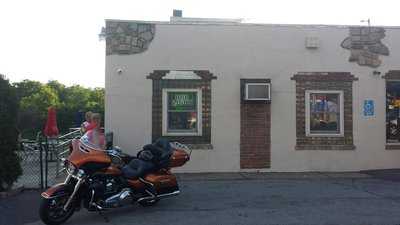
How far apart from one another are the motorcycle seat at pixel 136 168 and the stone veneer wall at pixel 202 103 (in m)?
5.44

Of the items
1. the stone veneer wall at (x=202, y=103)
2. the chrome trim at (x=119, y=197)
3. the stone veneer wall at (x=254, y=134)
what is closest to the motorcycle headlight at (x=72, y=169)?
the chrome trim at (x=119, y=197)

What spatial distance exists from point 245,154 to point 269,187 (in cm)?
300

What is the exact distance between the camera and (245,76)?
51.0 feet

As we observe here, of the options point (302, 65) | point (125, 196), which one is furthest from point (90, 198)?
point (302, 65)

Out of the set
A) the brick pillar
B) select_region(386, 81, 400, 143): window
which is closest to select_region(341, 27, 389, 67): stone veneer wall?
select_region(386, 81, 400, 143): window

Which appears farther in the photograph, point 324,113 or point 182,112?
point 324,113

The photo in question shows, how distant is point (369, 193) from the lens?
38.0 feet

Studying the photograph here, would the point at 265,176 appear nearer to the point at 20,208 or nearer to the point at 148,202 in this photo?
the point at 148,202

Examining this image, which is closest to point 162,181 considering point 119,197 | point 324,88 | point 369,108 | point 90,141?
point 119,197

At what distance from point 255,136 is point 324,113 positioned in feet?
6.98

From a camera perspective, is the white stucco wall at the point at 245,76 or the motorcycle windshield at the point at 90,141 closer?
the motorcycle windshield at the point at 90,141

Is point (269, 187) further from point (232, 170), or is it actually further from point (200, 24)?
point (200, 24)

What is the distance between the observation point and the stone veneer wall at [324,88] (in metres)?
15.6

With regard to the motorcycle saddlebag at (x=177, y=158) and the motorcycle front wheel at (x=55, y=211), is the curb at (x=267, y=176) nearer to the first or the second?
the motorcycle saddlebag at (x=177, y=158)
